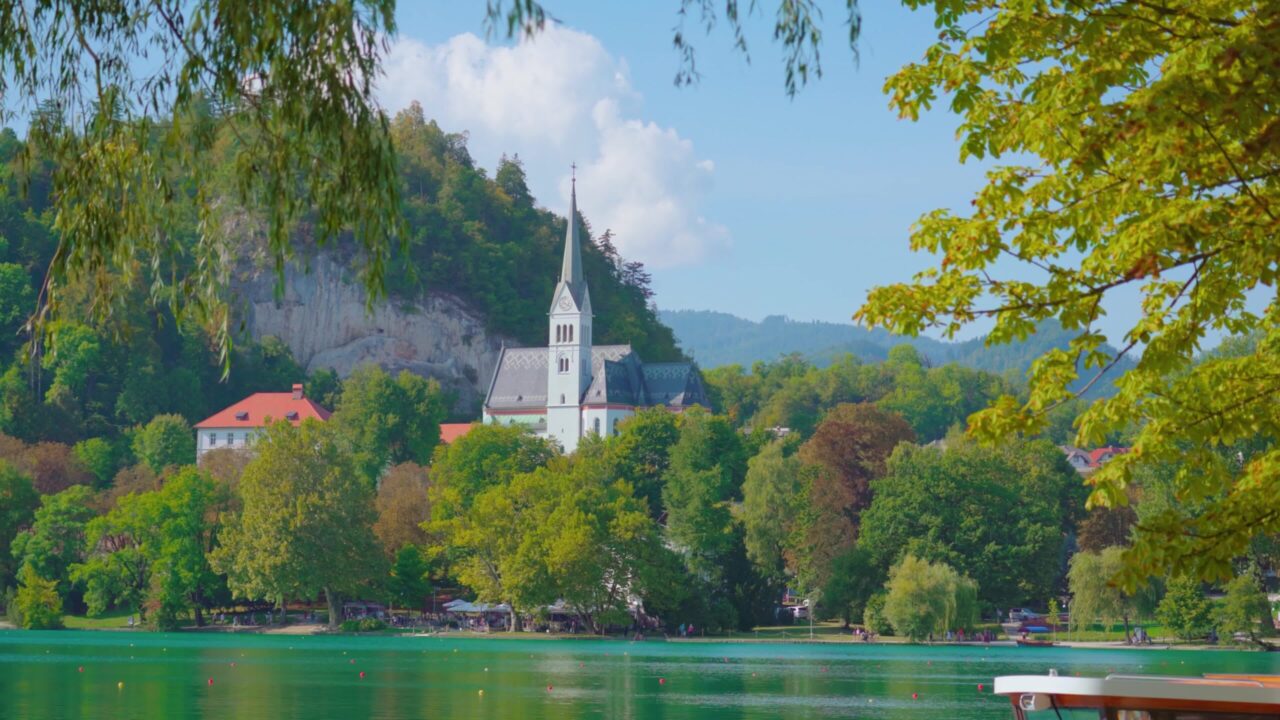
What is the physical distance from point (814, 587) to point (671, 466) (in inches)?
919

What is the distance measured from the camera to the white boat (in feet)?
42.0

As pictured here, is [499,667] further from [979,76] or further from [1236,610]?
[979,76]

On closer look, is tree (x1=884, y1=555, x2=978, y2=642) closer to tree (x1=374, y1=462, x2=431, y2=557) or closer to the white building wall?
tree (x1=374, y1=462, x2=431, y2=557)

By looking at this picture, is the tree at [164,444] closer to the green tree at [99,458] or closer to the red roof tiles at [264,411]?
the green tree at [99,458]

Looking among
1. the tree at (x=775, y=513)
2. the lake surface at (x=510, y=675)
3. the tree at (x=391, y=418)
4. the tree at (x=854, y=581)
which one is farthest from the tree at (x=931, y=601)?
the tree at (x=391, y=418)

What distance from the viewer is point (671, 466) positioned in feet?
371

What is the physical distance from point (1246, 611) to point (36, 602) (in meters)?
59.7

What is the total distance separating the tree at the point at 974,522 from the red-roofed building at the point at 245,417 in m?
70.1

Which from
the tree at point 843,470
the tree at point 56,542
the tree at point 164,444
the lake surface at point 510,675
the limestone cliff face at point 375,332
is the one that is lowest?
the lake surface at point 510,675

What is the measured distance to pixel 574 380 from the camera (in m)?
159

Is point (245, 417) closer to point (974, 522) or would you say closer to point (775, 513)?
point (775, 513)

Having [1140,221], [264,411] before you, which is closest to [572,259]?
[264,411]

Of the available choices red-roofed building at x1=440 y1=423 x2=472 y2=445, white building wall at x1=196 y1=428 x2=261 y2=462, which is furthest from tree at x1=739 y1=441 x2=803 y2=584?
white building wall at x1=196 y1=428 x2=261 y2=462

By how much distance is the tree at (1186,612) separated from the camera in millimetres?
78938
